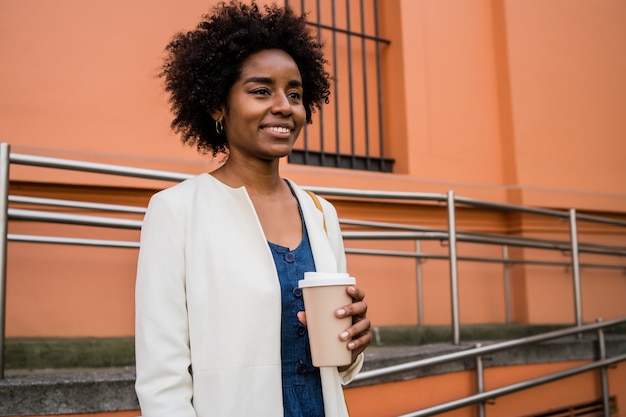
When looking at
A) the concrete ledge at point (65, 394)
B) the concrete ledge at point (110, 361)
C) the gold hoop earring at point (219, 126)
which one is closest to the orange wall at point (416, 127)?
the concrete ledge at point (110, 361)

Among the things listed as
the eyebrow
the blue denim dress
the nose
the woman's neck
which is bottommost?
the blue denim dress

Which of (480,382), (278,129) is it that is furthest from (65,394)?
(480,382)

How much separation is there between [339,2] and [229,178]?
4139 millimetres

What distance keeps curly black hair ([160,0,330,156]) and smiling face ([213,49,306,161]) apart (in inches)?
2.0

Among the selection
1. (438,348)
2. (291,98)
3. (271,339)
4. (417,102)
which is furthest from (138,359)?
(417,102)

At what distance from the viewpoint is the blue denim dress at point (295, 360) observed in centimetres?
154

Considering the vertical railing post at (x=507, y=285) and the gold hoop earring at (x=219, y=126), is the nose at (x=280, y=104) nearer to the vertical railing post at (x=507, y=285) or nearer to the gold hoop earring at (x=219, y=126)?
the gold hoop earring at (x=219, y=126)

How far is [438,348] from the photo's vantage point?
3.67 meters

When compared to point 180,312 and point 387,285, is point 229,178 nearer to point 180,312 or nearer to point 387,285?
point 180,312

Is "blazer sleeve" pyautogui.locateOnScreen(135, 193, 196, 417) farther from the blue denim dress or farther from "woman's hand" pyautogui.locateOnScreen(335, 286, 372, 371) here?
"woman's hand" pyautogui.locateOnScreen(335, 286, 372, 371)

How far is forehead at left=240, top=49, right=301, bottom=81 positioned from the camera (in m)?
1.75

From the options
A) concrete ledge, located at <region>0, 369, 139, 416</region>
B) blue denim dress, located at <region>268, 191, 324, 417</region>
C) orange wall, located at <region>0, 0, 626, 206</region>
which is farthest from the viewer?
orange wall, located at <region>0, 0, 626, 206</region>

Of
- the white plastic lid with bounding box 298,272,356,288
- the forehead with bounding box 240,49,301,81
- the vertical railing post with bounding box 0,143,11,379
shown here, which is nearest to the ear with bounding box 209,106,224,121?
the forehead with bounding box 240,49,301,81

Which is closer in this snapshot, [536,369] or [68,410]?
[68,410]
